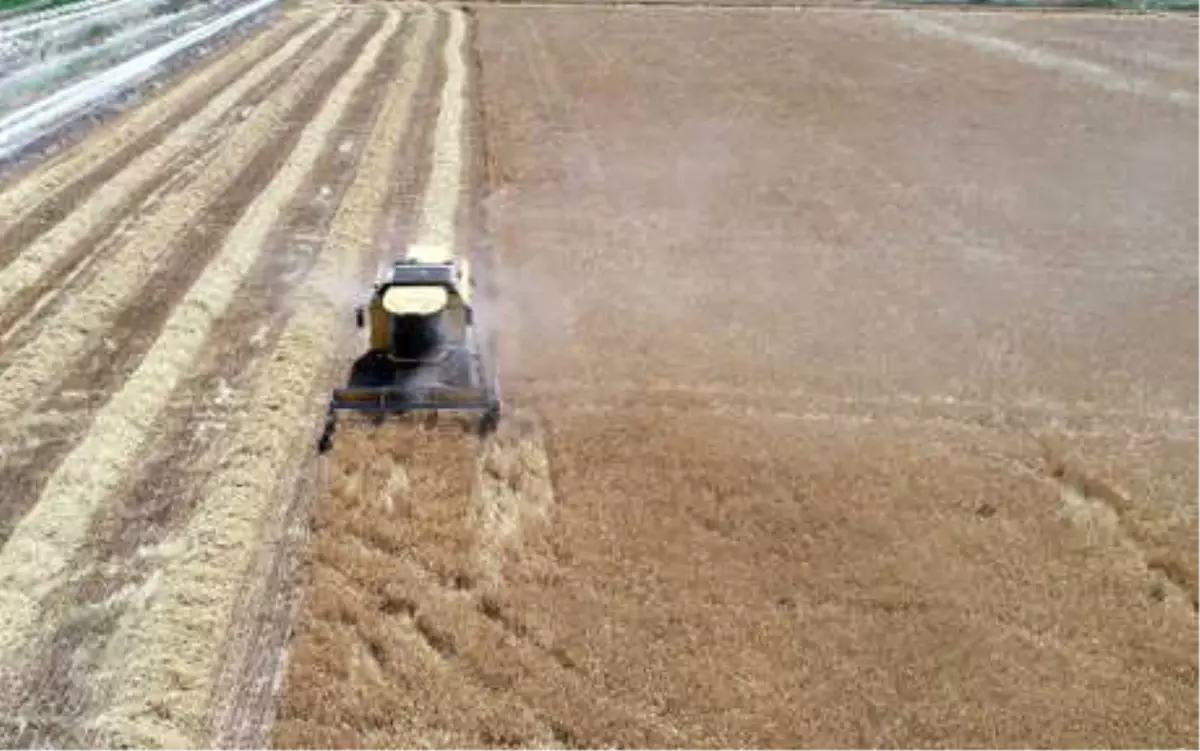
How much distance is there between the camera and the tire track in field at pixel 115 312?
1283 centimetres

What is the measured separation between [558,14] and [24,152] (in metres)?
30.2

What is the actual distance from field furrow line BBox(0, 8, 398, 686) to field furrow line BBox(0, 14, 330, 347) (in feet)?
7.56

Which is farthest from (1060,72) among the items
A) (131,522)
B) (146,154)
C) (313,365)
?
(131,522)

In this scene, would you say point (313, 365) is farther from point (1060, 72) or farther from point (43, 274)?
point (1060, 72)

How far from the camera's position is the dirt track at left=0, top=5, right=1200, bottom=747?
9336 millimetres

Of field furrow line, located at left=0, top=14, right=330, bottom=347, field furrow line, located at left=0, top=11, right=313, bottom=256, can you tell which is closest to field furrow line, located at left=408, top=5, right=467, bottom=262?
field furrow line, located at left=0, top=14, right=330, bottom=347

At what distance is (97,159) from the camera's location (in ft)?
78.4

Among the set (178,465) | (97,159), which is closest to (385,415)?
(178,465)

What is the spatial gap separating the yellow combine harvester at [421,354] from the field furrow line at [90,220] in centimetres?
579

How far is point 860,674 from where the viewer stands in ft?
31.2

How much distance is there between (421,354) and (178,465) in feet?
10.4

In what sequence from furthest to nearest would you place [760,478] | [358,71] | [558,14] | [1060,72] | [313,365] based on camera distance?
[558,14], [1060,72], [358,71], [313,365], [760,478]

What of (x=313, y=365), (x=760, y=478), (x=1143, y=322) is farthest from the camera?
(x=1143, y=322)

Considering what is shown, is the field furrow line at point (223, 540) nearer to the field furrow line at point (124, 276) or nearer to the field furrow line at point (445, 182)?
the field furrow line at point (445, 182)
